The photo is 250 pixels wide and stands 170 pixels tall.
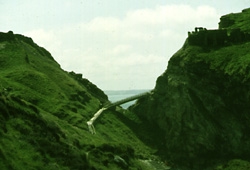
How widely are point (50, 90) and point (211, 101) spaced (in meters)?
58.9

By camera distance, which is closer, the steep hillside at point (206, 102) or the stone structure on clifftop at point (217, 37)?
the steep hillside at point (206, 102)

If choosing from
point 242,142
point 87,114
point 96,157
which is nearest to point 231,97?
point 242,142

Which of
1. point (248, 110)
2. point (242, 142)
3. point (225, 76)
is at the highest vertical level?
point (225, 76)

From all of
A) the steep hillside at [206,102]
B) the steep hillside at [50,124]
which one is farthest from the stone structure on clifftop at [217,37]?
the steep hillside at [50,124]

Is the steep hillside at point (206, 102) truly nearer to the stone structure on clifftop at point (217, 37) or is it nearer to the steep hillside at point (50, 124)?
the stone structure on clifftop at point (217, 37)

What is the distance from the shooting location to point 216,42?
472 feet

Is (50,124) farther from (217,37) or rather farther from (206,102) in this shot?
(217,37)

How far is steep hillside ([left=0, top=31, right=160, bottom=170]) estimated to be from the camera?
4841cm

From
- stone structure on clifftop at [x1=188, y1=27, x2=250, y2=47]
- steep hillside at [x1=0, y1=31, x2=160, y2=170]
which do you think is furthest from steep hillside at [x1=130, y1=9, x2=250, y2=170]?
steep hillside at [x1=0, y1=31, x2=160, y2=170]

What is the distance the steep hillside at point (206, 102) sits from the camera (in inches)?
4619

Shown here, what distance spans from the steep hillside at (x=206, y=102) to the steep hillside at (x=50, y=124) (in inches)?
534

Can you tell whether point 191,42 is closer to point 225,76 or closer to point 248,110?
point 225,76

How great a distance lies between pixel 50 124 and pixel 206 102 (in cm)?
7852

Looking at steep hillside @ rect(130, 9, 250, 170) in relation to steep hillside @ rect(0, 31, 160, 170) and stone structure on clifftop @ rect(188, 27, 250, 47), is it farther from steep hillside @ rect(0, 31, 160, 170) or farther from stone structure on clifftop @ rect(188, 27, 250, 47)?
steep hillside @ rect(0, 31, 160, 170)
